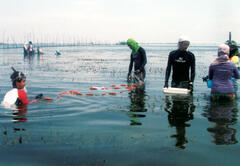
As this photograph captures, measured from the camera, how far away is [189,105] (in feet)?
27.8

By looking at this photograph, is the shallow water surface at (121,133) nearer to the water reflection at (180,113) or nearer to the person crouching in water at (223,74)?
the water reflection at (180,113)

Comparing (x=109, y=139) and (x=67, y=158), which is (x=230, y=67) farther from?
(x=67, y=158)

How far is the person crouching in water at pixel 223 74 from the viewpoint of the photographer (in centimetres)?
722

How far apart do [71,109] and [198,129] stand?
400cm

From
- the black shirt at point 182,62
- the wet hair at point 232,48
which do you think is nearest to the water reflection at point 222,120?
the black shirt at point 182,62

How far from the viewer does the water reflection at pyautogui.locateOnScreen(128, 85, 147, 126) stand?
6973mm

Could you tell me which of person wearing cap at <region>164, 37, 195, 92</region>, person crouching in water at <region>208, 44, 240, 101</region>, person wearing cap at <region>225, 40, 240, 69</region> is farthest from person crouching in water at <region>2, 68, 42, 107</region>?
person wearing cap at <region>225, 40, 240, 69</region>

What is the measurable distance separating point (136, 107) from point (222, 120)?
2.67 meters

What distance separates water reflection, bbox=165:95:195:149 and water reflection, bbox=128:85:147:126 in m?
0.77

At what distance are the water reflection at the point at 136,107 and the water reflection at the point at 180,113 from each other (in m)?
0.77

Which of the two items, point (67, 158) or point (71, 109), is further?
point (71, 109)

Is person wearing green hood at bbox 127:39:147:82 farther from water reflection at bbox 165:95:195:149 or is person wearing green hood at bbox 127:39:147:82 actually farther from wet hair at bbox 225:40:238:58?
wet hair at bbox 225:40:238:58

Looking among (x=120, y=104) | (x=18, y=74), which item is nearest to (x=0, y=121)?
(x=18, y=74)

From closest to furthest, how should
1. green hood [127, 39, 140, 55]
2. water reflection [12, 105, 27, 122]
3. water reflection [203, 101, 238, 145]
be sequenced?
1. water reflection [203, 101, 238, 145]
2. water reflection [12, 105, 27, 122]
3. green hood [127, 39, 140, 55]
